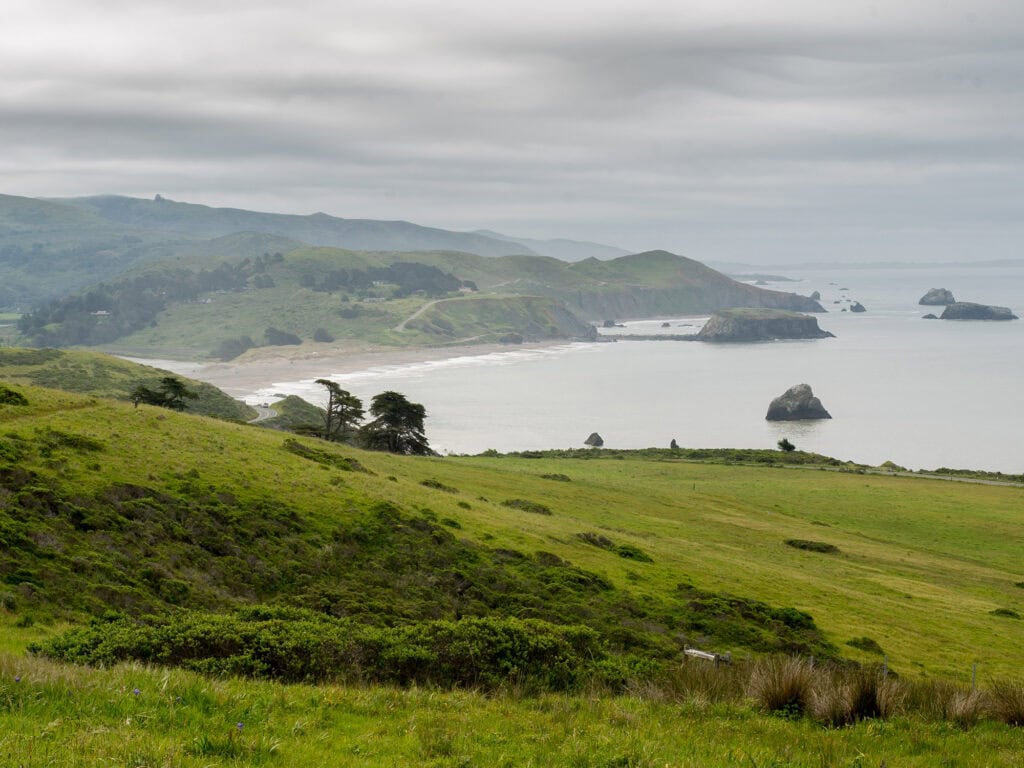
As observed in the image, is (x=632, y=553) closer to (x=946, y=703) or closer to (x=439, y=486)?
(x=439, y=486)

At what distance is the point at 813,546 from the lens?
5700 cm

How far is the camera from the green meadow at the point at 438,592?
37.8 ft

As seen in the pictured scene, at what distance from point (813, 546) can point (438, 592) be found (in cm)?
3491

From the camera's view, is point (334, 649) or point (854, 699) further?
point (334, 649)

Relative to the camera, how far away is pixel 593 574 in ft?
A: 116

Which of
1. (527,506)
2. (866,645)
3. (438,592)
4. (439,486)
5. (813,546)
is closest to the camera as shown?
(438,592)

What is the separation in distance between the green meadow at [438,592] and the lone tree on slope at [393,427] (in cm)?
2255

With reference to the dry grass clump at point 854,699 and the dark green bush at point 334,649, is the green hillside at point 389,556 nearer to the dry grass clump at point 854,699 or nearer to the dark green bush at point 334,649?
the dark green bush at point 334,649

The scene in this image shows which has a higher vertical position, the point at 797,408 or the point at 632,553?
the point at 797,408

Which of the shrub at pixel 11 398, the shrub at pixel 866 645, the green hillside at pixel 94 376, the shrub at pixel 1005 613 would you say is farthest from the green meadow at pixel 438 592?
the green hillside at pixel 94 376

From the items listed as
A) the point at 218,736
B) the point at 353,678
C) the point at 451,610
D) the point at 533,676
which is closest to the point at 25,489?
the point at 451,610

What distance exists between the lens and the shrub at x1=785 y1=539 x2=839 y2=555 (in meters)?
56.6

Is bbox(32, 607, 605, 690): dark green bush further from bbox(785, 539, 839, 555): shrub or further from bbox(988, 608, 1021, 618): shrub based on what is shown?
bbox(785, 539, 839, 555): shrub

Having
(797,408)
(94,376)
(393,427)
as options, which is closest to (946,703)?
(393,427)
